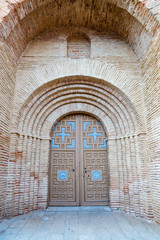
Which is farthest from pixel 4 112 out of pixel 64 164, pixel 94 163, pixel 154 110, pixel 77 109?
pixel 154 110

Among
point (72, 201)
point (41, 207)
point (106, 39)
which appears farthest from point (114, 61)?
point (41, 207)

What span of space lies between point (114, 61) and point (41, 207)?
4.33 meters

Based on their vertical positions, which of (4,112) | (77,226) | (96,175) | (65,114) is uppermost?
(65,114)

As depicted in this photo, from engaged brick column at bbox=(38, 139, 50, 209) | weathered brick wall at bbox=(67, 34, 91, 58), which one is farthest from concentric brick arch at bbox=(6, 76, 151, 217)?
weathered brick wall at bbox=(67, 34, 91, 58)

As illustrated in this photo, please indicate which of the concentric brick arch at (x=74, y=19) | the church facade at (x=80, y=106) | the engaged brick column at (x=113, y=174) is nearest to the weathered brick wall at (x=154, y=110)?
the church facade at (x=80, y=106)

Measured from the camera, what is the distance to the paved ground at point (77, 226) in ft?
9.48

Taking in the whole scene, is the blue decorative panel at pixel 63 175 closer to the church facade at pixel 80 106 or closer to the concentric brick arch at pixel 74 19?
the church facade at pixel 80 106

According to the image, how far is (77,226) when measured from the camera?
10.8ft

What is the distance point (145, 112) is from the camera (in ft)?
14.0

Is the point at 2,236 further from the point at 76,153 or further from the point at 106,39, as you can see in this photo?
Result: the point at 106,39

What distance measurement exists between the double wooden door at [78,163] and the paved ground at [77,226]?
424 millimetres

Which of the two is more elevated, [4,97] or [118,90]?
[118,90]

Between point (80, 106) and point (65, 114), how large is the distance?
50cm

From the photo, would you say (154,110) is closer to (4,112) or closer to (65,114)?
(65,114)
